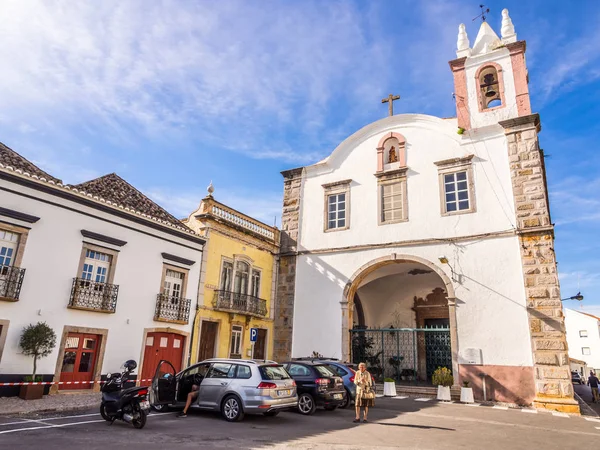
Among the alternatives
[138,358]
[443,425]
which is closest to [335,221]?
[138,358]

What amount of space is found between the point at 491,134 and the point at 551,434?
472 inches

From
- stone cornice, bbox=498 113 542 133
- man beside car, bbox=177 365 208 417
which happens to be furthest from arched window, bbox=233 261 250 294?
stone cornice, bbox=498 113 542 133

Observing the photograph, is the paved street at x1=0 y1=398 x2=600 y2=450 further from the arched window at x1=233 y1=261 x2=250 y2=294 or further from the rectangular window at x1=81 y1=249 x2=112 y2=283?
the arched window at x1=233 y1=261 x2=250 y2=294

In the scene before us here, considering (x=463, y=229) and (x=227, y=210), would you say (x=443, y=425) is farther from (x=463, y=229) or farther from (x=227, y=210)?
(x=227, y=210)

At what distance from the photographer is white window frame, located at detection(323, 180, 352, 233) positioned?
2028 centimetres

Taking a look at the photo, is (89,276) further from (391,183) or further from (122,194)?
(391,183)

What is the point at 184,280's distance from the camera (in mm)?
17000

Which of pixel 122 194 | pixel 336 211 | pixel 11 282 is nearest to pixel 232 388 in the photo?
pixel 11 282

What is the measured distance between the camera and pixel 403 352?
22266 mm

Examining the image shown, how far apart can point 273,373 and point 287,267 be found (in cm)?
1134

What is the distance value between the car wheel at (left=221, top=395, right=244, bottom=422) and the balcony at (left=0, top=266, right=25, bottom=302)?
6.69 meters

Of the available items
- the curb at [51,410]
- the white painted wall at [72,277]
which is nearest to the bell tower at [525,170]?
the white painted wall at [72,277]

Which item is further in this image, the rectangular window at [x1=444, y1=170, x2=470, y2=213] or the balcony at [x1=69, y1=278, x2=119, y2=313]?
the rectangular window at [x1=444, y1=170, x2=470, y2=213]

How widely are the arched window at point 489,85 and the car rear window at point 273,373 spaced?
48.1 ft
